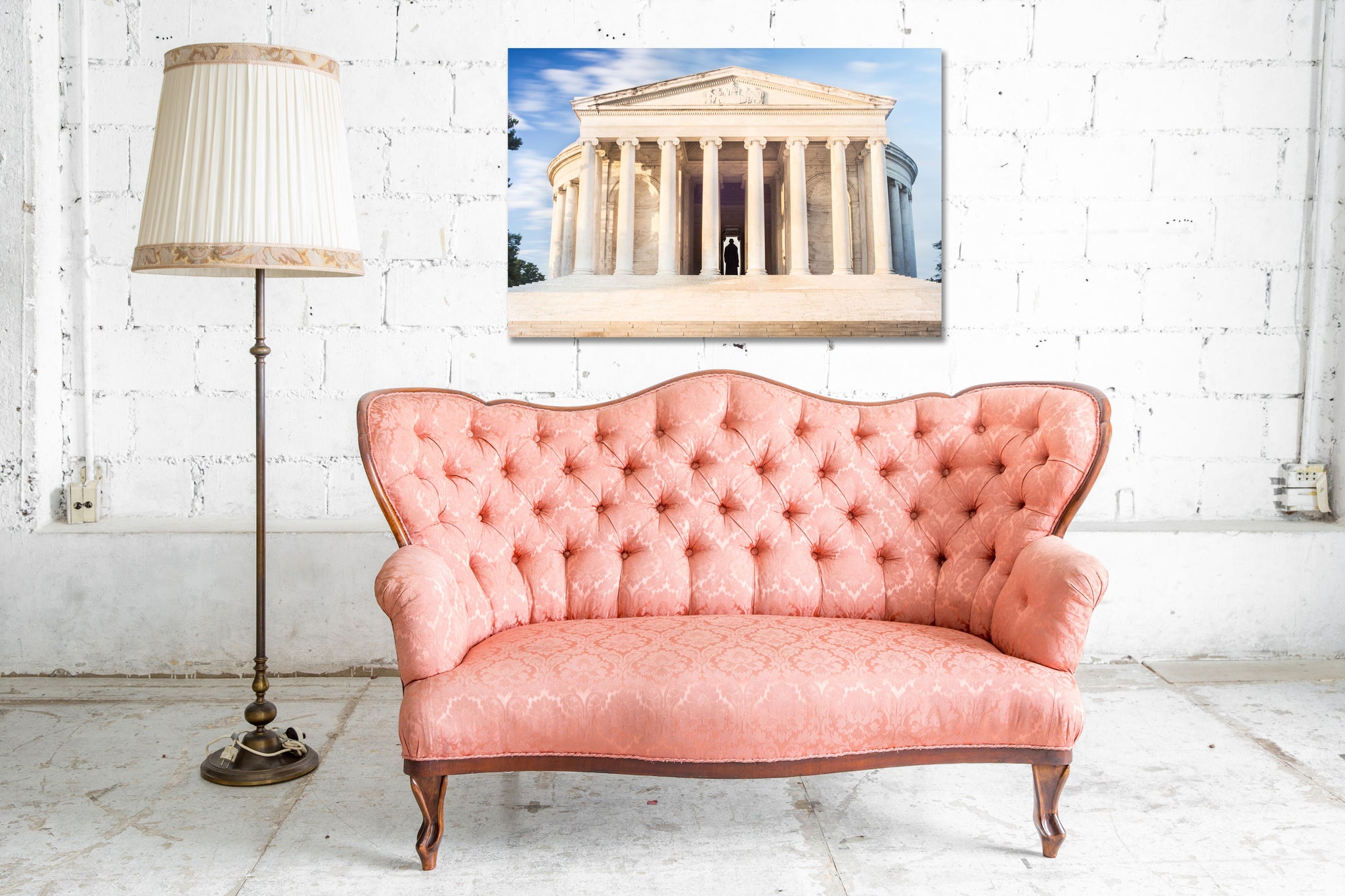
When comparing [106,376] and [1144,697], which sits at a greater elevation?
[106,376]

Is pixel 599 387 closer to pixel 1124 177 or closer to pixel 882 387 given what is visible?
pixel 882 387

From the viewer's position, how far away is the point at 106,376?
2963mm

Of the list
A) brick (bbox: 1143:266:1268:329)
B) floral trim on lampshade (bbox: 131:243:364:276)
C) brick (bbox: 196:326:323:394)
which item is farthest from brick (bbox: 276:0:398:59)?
brick (bbox: 1143:266:1268:329)

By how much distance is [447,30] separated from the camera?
9.69ft

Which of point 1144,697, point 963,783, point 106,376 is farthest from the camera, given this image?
point 106,376

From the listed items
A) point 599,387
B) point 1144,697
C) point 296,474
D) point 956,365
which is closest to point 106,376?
point 296,474

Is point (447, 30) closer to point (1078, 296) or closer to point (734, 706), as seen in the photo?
point (1078, 296)

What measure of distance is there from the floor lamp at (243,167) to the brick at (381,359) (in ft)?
3.00

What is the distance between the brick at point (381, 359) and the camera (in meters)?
2.99

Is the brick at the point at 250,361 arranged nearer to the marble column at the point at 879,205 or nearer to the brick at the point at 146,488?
the brick at the point at 146,488

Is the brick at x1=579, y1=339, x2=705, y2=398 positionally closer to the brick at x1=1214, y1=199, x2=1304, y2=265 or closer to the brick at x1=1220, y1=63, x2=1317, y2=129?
the brick at x1=1214, y1=199, x2=1304, y2=265

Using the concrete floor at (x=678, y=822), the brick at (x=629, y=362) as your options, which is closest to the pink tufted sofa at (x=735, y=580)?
the concrete floor at (x=678, y=822)

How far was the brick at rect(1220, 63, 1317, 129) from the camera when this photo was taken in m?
3.02

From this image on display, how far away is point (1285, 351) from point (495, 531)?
8.33 ft
